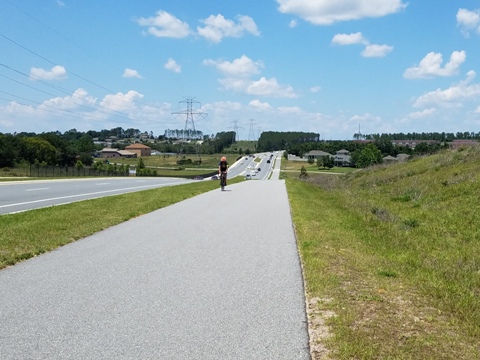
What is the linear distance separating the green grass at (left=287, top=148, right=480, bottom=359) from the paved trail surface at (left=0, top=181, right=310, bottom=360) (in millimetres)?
463

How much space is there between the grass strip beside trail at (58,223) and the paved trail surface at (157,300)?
0.49 m

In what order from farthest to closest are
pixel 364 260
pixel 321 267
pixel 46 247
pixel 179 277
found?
pixel 46 247, pixel 364 260, pixel 321 267, pixel 179 277

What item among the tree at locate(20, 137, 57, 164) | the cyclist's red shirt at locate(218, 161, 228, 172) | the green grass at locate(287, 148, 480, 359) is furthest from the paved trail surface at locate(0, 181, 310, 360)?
the tree at locate(20, 137, 57, 164)

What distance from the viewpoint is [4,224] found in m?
12.1

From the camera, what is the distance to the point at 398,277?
718 cm

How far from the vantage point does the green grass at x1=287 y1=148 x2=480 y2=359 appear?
4.62m

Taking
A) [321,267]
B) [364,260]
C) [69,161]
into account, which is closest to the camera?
[321,267]

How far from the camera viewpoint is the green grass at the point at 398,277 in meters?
4.62

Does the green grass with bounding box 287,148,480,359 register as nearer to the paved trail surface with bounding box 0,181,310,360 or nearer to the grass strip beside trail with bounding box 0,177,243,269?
the paved trail surface with bounding box 0,181,310,360

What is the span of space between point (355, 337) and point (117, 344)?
2.24 meters

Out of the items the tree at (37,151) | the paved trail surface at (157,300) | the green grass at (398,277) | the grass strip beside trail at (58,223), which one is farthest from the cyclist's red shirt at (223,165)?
the tree at (37,151)

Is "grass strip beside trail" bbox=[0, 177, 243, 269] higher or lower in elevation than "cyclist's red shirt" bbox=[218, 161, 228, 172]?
lower

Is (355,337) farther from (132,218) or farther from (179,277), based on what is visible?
(132,218)

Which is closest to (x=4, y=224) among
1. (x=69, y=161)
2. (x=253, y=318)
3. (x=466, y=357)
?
(x=253, y=318)
